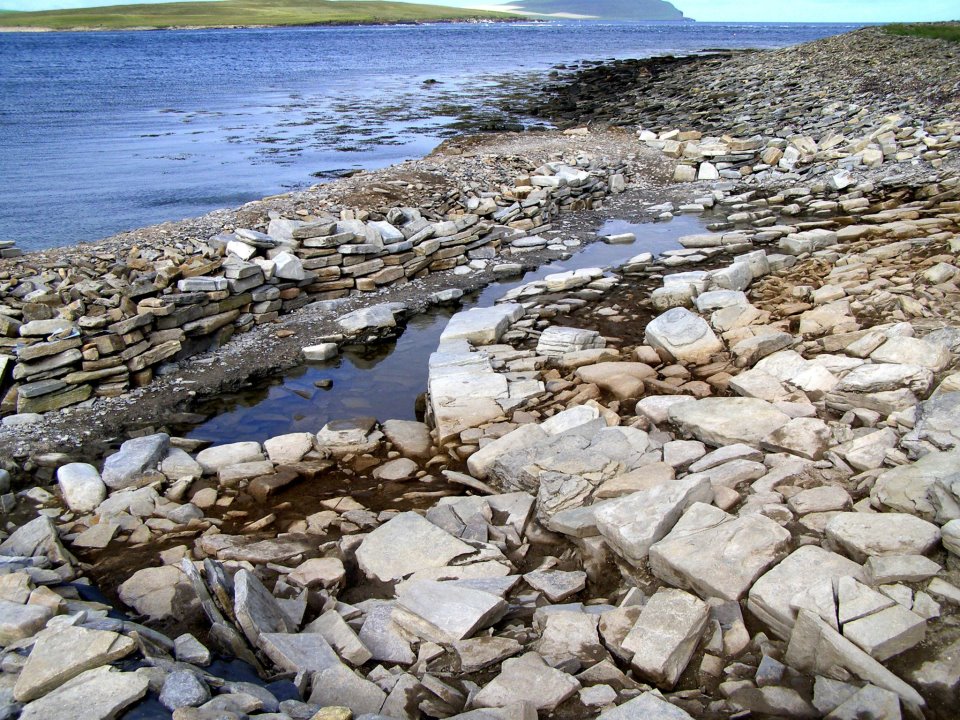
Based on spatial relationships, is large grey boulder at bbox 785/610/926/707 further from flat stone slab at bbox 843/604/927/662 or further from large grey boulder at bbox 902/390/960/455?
large grey boulder at bbox 902/390/960/455

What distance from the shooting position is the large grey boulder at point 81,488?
5.68 metres

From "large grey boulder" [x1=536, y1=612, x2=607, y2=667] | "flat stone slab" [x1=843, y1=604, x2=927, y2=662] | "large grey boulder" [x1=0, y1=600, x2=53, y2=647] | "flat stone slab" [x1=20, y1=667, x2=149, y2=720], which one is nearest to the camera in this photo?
A: "flat stone slab" [x1=20, y1=667, x2=149, y2=720]

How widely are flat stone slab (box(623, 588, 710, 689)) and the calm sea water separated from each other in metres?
12.0

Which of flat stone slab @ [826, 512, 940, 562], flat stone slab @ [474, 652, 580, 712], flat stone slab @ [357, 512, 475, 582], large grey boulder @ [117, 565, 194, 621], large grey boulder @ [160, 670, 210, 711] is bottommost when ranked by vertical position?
large grey boulder @ [117, 565, 194, 621]

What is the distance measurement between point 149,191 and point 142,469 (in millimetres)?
11716

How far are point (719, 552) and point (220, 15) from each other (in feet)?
418

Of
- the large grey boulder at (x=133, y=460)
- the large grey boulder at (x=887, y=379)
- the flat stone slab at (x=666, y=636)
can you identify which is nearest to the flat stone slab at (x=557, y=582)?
the flat stone slab at (x=666, y=636)

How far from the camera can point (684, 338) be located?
7.27m

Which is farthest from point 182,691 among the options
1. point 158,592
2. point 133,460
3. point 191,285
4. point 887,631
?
point 191,285

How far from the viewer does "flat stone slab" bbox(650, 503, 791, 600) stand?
3.62 m

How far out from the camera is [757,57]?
118ft

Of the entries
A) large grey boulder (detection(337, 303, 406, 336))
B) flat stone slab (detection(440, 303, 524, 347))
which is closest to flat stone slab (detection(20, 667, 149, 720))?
flat stone slab (detection(440, 303, 524, 347))

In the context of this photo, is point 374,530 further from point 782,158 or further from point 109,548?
point 782,158

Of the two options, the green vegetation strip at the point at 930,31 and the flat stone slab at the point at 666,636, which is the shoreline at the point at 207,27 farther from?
the flat stone slab at the point at 666,636
